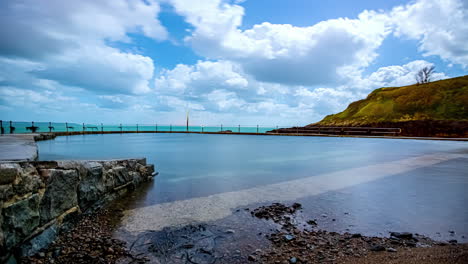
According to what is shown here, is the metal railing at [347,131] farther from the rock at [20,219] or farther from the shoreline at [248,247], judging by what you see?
the rock at [20,219]

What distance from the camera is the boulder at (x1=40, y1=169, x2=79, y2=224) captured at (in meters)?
3.14

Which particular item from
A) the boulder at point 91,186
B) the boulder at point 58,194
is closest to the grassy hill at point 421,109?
the boulder at point 91,186

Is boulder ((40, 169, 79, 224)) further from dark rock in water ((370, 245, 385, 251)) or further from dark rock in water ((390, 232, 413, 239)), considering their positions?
dark rock in water ((390, 232, 413, 239))

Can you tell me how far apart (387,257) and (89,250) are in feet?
11.3

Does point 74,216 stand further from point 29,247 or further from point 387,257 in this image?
point 387,257

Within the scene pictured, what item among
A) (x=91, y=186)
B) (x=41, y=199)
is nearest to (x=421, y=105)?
(x=91, y=186)

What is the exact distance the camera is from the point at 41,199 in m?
3.06

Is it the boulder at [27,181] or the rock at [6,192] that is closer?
the rock at [6,192]

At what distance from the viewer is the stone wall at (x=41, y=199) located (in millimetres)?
2611

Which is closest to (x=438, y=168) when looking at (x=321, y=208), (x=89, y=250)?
(x=321, y=208)

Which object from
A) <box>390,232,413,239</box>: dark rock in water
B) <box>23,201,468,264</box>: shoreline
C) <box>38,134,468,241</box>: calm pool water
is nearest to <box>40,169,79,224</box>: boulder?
<box>23,201,468,264</box>: shoreline

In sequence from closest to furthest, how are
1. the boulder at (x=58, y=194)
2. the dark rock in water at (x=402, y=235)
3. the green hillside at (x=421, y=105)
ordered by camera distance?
the boulder at (x=58, y=194), the dark rock in water at (x=402, y=235), the green hillside at (x=421, y=105)

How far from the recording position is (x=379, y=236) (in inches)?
133

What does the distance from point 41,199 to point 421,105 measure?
58.1 meters
